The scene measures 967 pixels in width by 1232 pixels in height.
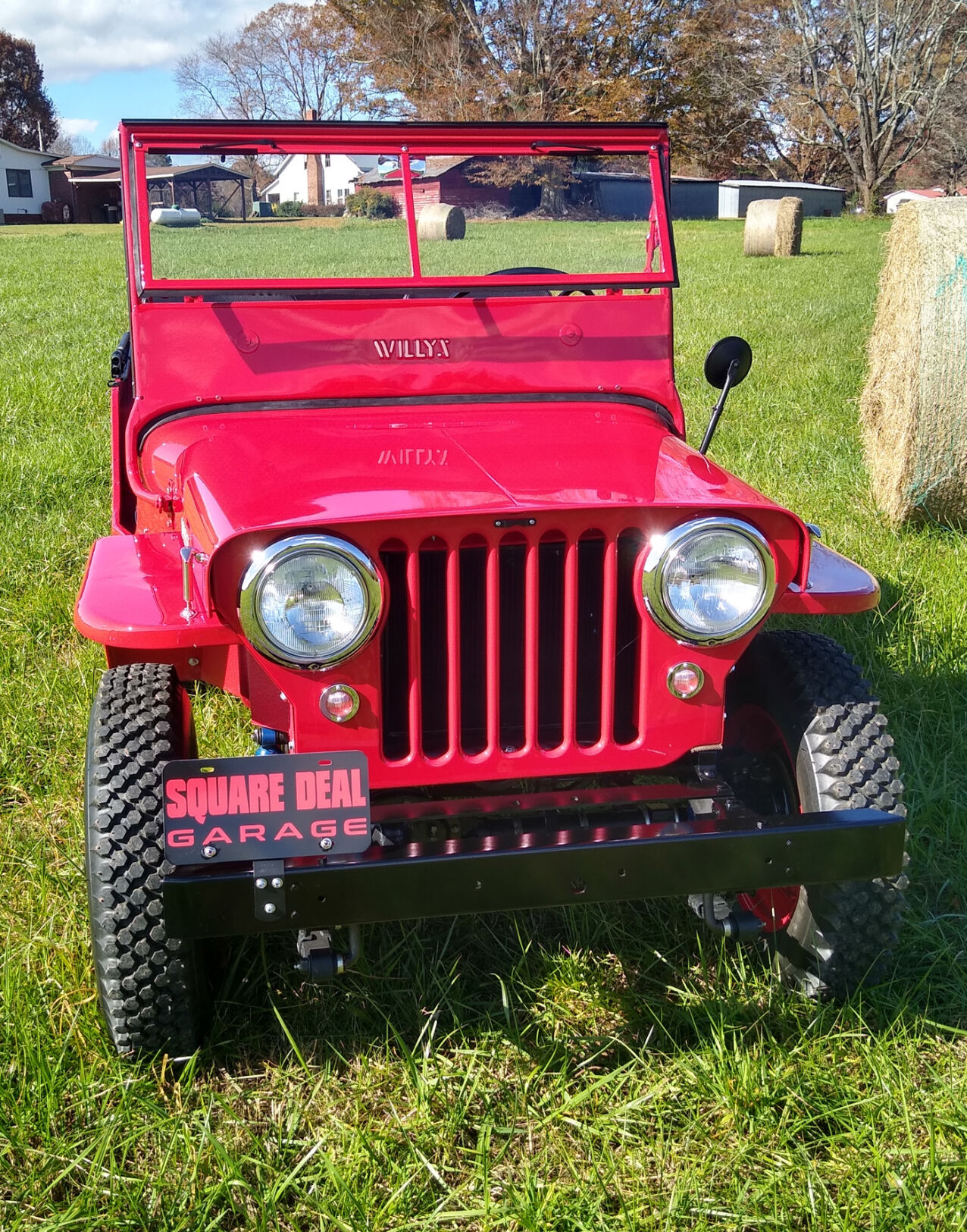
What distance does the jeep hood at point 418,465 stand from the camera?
2.14 m

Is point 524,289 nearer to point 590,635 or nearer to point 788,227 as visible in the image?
point 590,635

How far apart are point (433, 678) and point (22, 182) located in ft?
188

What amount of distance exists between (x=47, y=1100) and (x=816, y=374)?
764cm

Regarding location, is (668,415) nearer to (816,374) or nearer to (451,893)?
(451,893)

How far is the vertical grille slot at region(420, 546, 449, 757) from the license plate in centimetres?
29

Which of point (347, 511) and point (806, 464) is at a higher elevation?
point (347, 511)

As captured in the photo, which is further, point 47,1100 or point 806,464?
point 806,464

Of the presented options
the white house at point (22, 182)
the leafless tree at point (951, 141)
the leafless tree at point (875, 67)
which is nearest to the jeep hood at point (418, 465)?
the leafless tree at point (875, 67)

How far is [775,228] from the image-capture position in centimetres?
1870

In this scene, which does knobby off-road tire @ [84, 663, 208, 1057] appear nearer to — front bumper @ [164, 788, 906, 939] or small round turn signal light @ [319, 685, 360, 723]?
front bumper @ [164, 788, 906, 939]

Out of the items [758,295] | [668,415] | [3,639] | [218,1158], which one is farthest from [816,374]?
[218,1158]

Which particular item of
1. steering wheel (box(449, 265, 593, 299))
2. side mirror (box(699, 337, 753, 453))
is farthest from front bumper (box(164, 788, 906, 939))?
steering wheel (box(449, 265, 593, 299))

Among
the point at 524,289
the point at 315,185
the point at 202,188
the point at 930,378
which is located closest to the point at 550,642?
the point at 524,289

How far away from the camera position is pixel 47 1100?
7.13 feet
